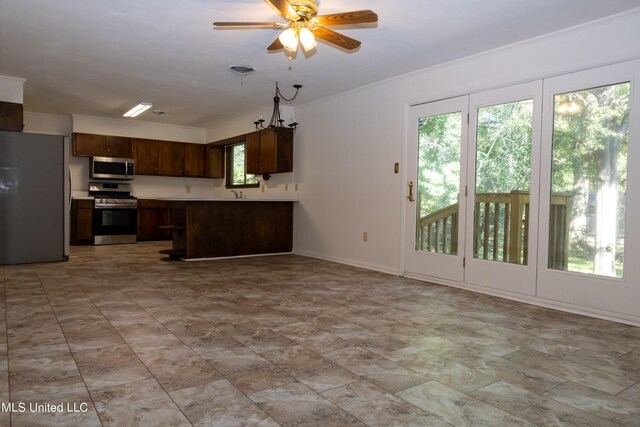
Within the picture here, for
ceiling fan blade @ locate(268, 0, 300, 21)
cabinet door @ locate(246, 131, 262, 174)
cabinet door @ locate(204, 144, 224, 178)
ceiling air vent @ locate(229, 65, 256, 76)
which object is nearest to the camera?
ceiling fan blade @ locate(268, 0, 300, 21)

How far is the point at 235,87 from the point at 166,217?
12.4ft

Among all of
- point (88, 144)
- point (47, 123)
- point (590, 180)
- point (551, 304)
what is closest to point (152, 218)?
point (88, 144)

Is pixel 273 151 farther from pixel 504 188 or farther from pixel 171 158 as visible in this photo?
pixel 504 188

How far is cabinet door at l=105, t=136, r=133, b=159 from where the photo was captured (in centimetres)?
793

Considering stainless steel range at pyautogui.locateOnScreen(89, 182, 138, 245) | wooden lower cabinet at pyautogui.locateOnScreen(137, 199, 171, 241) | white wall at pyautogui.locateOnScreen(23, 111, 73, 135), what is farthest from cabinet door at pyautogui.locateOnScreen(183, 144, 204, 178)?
white wall at pyautogui.locateOnScreen(23, 111, 73, 135)

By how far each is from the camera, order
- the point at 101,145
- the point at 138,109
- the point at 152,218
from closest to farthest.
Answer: the point at 138,109, the point at 101,145, the point at 152,218

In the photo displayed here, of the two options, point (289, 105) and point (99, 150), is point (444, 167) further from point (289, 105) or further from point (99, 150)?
point (99, 150)

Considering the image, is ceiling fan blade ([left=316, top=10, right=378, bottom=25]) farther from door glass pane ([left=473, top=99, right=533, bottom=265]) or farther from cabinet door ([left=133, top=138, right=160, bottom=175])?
cabinet door ([left=133, top=138, right=160, bottom=175])

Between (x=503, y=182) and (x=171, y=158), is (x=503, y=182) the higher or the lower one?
the lower one

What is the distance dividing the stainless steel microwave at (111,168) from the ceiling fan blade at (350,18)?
6.16m

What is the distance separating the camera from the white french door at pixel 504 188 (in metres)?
3.77

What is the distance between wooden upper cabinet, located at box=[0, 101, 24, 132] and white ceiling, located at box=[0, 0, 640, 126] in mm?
401

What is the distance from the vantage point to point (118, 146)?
8.02 m

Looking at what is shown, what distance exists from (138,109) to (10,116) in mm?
1995
